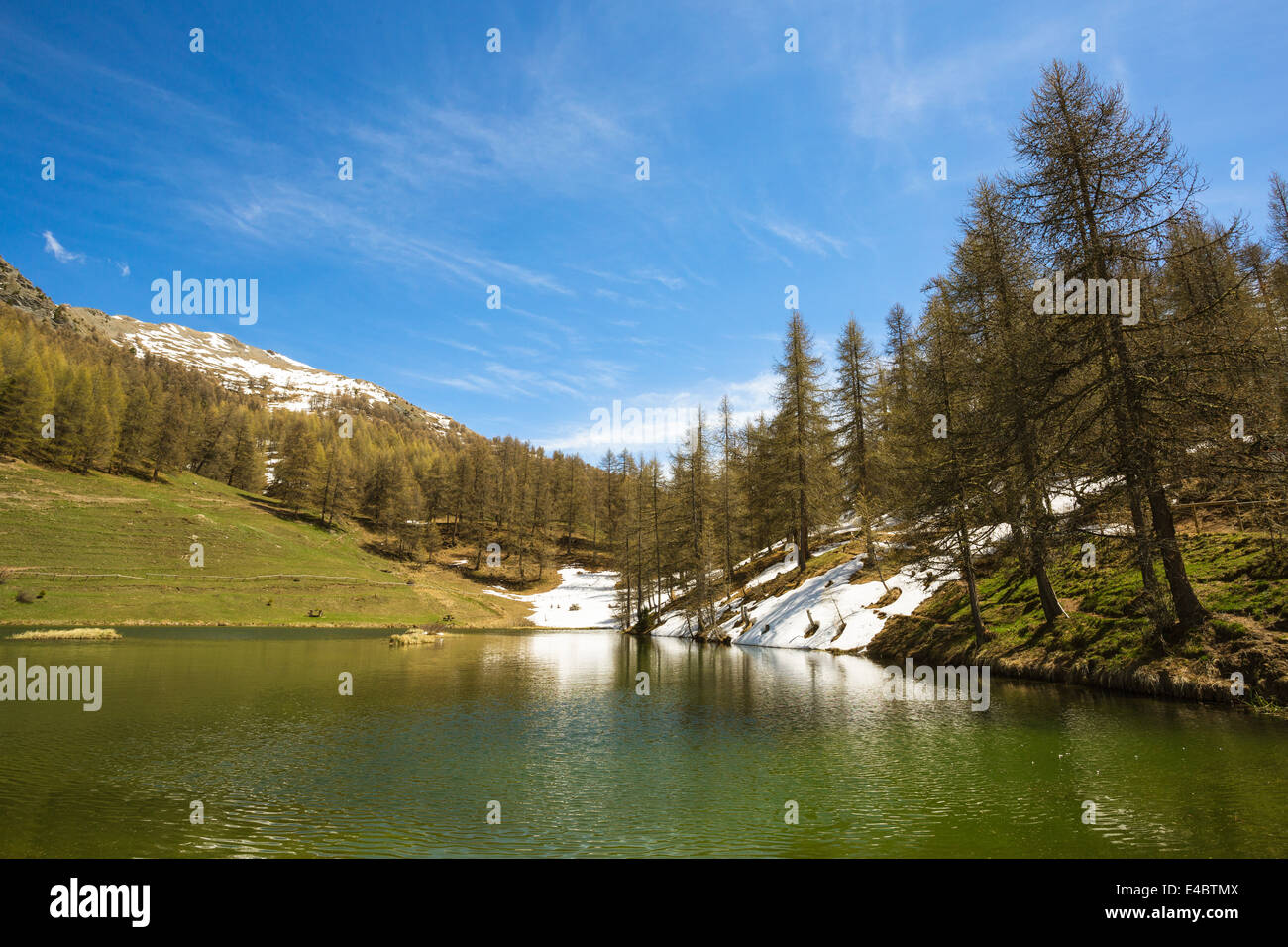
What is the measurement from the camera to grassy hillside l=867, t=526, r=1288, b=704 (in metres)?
16.5

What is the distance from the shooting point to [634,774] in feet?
42.3

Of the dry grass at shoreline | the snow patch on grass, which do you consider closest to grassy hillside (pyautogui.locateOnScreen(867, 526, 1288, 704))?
the snow patch on grass

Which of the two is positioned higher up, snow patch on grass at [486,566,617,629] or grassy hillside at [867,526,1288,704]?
grassy hillside at [867,526,1288,704]

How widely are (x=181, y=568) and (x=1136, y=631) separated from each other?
7588cm

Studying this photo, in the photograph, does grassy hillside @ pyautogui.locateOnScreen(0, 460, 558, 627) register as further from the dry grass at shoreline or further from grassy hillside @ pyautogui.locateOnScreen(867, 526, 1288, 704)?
grassy hillside @ pyautogui.locateOnScreen(867, 526, 1288, 704)

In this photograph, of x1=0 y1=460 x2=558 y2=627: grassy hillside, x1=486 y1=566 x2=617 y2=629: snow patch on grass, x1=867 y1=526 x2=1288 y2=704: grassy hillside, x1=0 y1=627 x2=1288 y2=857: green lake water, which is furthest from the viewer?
x1=486 y1=566 x2=617 y2=629: snow patch on grass

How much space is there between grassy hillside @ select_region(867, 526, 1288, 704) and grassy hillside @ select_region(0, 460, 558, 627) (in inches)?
2172

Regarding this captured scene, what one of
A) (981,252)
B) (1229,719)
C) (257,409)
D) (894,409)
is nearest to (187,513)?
(894,409)

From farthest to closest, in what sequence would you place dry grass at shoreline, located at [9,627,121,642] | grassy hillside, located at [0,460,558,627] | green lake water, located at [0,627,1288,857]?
grassy hillside, located at [0,460,558,627]
dry grass at shoreline, located at [9,627,121,642]
green lake water, located at [0,627,1288,857]

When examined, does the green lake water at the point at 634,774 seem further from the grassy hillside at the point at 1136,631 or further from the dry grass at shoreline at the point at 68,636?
the dry grass at shoreline at the point at 68,636

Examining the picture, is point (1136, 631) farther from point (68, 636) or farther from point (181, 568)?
point (181, 568)

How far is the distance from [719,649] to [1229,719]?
3066cm

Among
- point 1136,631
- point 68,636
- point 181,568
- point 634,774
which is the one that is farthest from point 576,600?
point 634,774
